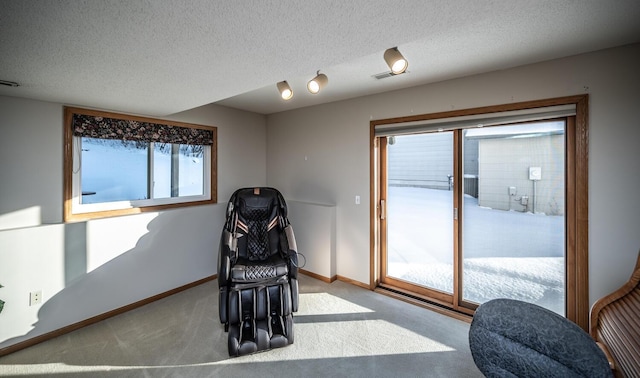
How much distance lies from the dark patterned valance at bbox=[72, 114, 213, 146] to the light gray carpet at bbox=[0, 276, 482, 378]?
186 centimetres

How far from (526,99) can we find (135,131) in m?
3.87

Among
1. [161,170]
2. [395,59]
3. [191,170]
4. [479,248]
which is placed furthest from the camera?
[191,170]

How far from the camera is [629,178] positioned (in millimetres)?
1947

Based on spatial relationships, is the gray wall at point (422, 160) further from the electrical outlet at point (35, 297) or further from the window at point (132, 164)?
the electrical outlet at point (35, 297)

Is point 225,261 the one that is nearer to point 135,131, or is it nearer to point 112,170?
point 112,170

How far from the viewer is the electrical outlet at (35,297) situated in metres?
2.30

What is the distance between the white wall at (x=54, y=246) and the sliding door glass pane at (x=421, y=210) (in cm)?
266

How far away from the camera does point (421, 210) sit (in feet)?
10.4

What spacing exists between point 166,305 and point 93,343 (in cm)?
71

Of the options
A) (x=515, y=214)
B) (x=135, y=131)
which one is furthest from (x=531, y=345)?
(x=135, y=131)

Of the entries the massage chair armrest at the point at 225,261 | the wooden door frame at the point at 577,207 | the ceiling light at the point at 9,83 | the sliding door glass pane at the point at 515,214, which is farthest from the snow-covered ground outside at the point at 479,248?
the ceiling light at the point at 9,83

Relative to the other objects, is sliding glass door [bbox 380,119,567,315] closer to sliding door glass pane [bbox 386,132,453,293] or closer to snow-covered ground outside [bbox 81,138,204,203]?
sliding door glass pane [bbox 386,132,453,293]

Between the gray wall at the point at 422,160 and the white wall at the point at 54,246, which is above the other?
the gray wall at the point at 422,160

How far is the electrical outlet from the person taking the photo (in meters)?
2.30
